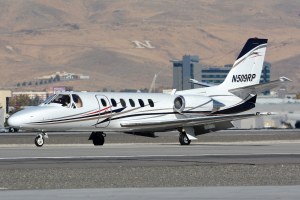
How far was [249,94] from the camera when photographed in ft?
233

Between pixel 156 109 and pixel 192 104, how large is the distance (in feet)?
7.17

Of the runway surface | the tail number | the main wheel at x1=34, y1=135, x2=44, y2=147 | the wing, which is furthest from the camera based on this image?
the tail number

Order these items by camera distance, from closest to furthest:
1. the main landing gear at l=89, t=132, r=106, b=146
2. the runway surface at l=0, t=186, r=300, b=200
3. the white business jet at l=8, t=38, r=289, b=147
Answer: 1. the runway surface at l=0, t=186, r=300, b=200
2. the white business jet at l=8, t=38, r=289, b=147
3. the main landing gear at l=89, t=132, r=106, b=146

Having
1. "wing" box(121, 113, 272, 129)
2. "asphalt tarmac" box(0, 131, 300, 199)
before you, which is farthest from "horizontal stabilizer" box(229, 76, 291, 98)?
"asphalt tarmac" box(0, 131, 300, 199)

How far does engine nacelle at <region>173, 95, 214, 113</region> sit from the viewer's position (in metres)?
70.2

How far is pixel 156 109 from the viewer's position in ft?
229

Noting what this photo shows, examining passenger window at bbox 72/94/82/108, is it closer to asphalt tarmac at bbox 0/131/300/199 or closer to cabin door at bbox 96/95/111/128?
cabin door at bbox 96/95/111/128

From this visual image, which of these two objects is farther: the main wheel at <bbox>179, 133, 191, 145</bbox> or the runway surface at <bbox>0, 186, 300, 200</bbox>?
the main wheel at <bbox>179, 133, 191, 145</bbox>

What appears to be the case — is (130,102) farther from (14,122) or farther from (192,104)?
(14,122)

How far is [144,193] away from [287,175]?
9.91m

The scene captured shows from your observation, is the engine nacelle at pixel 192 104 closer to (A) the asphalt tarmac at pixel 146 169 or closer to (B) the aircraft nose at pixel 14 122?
(B) the aircraft nose at pixel 14 122

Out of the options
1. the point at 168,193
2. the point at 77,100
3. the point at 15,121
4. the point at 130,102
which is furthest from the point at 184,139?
the point at 168,193

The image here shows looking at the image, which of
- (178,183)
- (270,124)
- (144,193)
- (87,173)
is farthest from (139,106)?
(270,124)

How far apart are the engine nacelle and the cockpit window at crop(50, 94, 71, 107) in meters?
7.60
